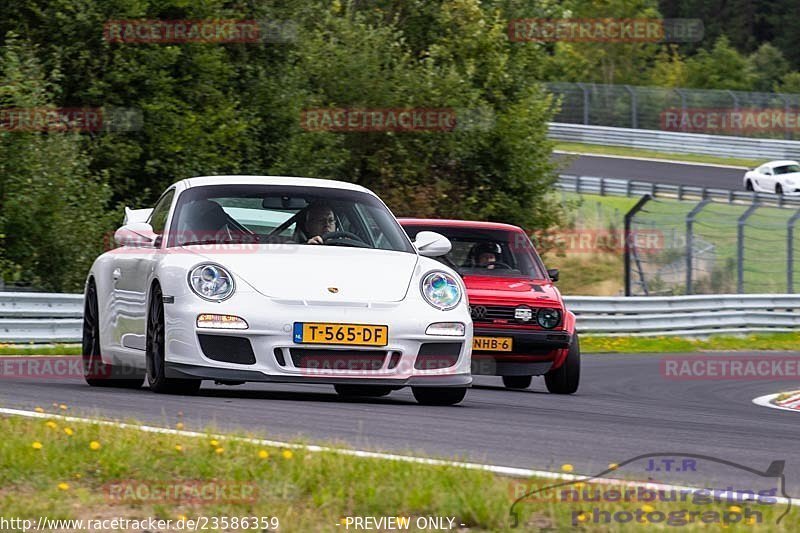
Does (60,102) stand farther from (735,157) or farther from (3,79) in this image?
(735,157)

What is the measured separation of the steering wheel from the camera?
9133mm

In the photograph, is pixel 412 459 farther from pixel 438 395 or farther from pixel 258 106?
pixel 258 106

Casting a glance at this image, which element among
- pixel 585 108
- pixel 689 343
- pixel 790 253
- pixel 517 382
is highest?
pixel 517 382

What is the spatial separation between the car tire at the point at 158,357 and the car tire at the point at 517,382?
503cm

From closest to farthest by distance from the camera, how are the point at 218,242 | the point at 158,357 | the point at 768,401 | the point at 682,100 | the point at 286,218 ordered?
the point at 158,357, the point at 218,242, the point at 286,218, the point at 768,401, the point at 682,100

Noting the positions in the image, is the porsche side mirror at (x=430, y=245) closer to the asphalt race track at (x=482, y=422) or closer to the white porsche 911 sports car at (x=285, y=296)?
the white porsche 911 sports car at (x=285, y=296)

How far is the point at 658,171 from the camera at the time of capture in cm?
4928

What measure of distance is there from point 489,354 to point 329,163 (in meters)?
16.1

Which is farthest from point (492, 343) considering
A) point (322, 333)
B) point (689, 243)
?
point (689, 243)

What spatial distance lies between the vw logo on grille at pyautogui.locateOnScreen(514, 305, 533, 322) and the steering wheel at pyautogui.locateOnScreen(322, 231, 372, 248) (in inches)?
125

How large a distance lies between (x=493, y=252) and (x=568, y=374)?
136 centimetres

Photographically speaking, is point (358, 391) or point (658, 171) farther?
point (658, 171)

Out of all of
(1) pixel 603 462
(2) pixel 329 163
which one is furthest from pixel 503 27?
(1) pixel 603 462

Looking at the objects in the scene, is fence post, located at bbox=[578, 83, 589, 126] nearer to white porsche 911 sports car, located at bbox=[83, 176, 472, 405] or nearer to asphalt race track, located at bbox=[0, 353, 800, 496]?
asphalt race track, located at bbox=[0, 353, 800, 496]
